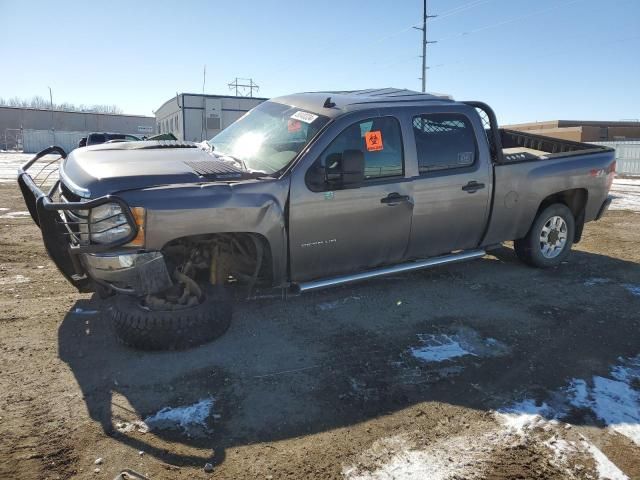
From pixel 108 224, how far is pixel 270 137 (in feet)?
5.73

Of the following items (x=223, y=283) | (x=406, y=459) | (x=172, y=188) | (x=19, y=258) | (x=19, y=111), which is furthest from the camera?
(x=19, y=111)

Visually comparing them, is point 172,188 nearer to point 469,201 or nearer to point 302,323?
point 302,323

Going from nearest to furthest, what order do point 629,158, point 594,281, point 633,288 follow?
1. point 633,288
2. point 594,281
3. point 629,158

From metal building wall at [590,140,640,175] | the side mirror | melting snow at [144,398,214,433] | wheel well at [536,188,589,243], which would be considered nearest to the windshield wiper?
the side mirror

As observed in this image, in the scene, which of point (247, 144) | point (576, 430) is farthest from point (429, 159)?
point (576, 430)

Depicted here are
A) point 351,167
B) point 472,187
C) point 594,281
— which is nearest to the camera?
point 351,167

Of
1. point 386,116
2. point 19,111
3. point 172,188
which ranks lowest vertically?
point 172,188

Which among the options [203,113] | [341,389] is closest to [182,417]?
[341,389]

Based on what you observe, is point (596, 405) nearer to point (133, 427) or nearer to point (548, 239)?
point (133, 427)

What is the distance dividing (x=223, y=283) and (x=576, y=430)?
8.90ft

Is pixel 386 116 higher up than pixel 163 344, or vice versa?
pixel 386 116

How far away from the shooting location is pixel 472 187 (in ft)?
16.1

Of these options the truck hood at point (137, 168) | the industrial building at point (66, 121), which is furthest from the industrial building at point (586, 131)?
the industrial building at point (66, 121)

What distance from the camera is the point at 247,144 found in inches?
180
